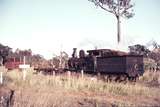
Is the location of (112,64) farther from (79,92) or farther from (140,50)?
(140,50)

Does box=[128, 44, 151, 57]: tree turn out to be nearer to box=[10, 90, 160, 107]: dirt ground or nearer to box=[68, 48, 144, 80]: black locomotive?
box=[68, 48, 144, 80]: black locomotive

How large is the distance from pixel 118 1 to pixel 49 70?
1229cm

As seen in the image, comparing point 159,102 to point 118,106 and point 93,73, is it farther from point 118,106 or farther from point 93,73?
point 93,73

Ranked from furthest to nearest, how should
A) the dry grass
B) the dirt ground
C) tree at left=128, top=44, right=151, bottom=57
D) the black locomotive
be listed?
tree at left=128, top=44, right=151, bottom=57
the black locomotive
the dry grass
the dirt ground

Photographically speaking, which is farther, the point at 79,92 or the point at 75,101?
the point at 79,92

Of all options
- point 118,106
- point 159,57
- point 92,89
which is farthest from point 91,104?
point 159,57

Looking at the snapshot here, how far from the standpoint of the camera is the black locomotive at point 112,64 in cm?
2433

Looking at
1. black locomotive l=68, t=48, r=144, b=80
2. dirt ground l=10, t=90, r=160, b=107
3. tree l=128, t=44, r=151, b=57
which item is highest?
tree l=128, t=44, r=151, b=57

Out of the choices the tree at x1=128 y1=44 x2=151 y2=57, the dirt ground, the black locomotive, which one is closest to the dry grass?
the dirt ground

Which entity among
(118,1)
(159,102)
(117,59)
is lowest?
(159,102)

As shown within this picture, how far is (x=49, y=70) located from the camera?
97.1 feet

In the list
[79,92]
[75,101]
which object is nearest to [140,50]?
[79,92]

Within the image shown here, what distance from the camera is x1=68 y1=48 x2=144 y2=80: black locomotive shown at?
24327 mm

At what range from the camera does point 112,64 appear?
25.0 metres
